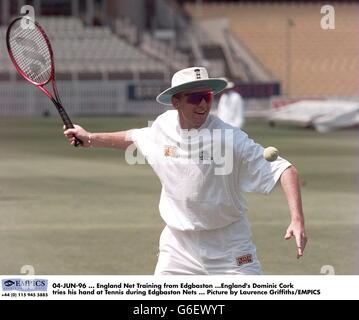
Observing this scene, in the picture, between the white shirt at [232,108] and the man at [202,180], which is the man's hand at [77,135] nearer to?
the man at [202,180]

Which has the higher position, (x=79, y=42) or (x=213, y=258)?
(x=213, y=258)

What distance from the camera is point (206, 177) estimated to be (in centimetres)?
640

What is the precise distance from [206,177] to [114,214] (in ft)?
29.5

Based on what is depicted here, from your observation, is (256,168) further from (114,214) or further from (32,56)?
Answer: (114,214)

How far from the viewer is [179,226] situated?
6480mm

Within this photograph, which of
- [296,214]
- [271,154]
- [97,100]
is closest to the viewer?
[296,214]

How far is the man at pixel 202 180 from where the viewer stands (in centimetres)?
629

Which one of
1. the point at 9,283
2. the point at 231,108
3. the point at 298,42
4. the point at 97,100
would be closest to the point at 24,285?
the point at 9,283

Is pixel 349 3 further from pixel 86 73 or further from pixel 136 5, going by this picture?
pixel 86 73

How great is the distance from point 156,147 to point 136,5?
2003 inches

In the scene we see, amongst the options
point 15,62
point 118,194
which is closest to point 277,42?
point 118,194

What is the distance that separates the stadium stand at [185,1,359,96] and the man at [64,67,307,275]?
2034 inches

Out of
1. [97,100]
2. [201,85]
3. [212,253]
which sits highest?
[201,85]

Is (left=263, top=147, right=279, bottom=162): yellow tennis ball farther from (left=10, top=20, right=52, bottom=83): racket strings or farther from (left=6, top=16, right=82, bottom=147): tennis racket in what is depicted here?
(left=10, top=20, right=52, bottom=83): racket strings
